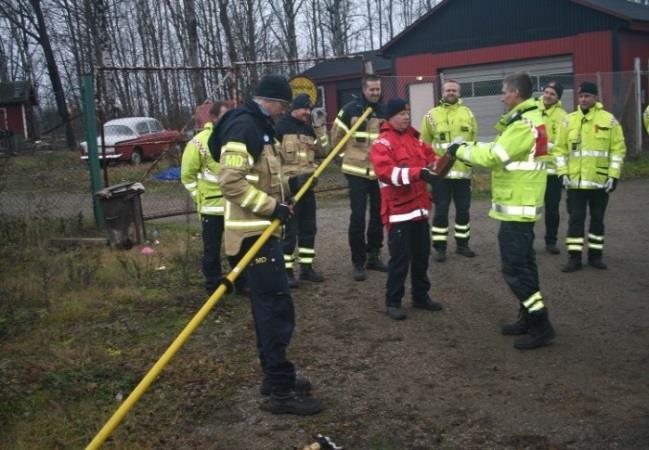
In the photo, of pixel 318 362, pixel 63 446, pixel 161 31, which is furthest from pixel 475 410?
pixel 161 31

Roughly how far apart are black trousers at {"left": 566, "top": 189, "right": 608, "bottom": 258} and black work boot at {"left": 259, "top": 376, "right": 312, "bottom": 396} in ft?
13.9

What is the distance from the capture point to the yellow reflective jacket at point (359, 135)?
7910mm

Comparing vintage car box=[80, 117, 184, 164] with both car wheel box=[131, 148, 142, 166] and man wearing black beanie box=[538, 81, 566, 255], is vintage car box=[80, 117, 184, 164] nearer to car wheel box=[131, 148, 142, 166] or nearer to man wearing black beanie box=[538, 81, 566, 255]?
car wheel box=[131, 148, 142, 166]

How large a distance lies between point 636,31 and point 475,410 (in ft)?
65.4

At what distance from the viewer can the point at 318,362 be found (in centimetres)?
561

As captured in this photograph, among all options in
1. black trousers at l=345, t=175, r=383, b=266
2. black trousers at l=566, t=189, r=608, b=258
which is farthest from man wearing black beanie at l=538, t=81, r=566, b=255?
black trousers at l=345, t=175, r=383, b=266

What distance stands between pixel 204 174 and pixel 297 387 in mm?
3146

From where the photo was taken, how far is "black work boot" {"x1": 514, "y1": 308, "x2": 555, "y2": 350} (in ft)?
18.4

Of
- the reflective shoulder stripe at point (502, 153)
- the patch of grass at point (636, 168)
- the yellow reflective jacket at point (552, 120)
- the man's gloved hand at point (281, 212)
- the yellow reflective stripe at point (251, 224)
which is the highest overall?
the yellow reflective jacket at point (552, 120)

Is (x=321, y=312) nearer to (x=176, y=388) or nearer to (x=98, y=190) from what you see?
(x=176, y=388)

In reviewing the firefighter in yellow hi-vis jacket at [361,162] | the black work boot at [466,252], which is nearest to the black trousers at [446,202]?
the black work boot at [466,252]

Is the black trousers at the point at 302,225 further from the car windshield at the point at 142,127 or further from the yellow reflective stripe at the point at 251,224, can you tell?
the car windshield at the point at 142,127

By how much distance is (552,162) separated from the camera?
8445 mm

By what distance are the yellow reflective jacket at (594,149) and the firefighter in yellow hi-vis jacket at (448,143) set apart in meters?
1.24
